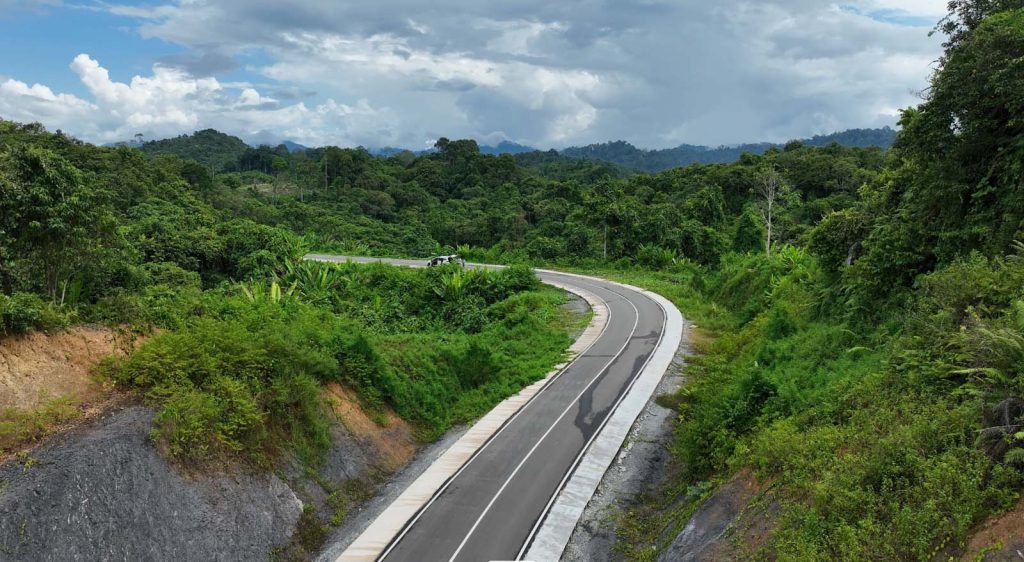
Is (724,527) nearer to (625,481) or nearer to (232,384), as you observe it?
(625,481)

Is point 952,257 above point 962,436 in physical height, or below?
above

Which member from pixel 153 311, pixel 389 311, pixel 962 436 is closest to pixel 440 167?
pixel 389 311

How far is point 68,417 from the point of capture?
1203 centimetres

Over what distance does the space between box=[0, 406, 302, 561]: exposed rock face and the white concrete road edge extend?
5.88 m

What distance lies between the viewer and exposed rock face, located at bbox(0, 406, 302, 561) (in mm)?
10055

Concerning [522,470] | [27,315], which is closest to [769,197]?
[522,470]

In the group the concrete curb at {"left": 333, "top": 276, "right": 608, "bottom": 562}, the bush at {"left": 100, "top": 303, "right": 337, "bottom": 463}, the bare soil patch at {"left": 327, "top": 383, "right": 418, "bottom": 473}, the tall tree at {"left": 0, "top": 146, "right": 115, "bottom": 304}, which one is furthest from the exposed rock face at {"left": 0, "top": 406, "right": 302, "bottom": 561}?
the tall tree at {"left": 0, "top": 146, "right": 115, "bottom": 304}

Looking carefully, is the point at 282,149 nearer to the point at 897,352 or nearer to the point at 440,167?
the point at 440,167

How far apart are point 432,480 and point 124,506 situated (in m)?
7.26

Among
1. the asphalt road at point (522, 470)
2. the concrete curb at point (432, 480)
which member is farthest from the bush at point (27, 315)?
the asphalt road at point (522, 470)

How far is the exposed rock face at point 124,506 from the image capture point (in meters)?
10.1

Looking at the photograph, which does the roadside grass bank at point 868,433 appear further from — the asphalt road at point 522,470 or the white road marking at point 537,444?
the white road marking at point 537,444

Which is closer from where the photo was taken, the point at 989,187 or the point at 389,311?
the point at 989,187

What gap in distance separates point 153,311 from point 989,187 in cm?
2213
